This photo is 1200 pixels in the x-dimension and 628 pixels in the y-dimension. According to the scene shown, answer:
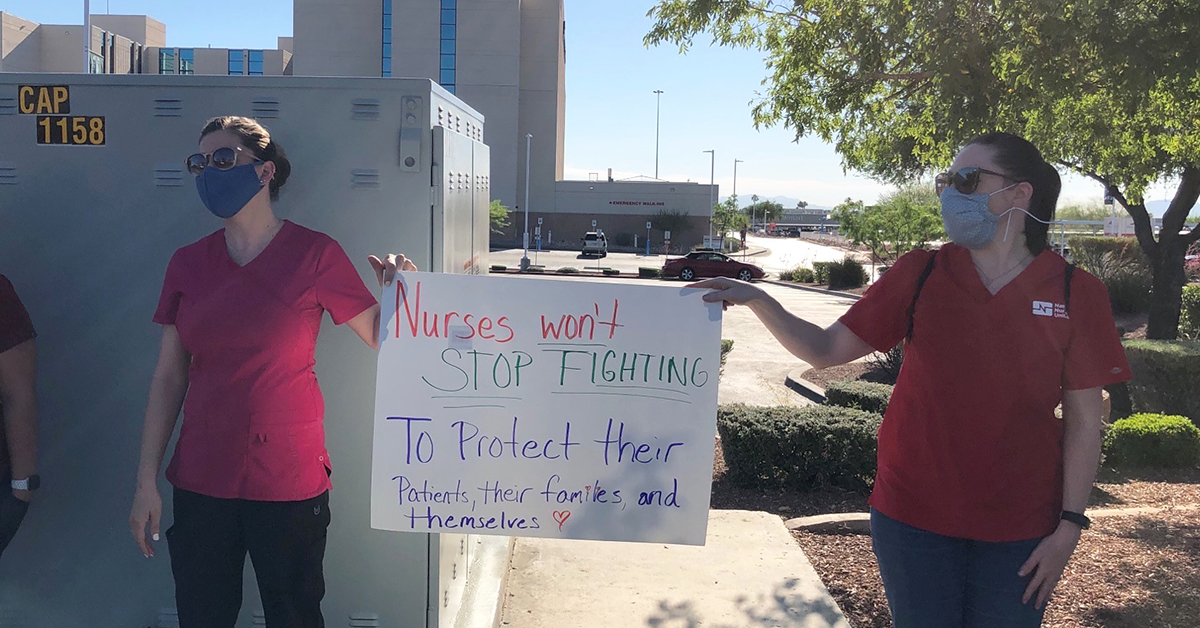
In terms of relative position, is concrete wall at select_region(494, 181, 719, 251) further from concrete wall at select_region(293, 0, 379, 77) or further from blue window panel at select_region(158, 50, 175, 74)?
blue window panel at select_region(158, 50, 175, 74)

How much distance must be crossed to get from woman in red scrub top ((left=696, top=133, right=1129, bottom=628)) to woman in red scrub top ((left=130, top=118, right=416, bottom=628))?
5.17 feet

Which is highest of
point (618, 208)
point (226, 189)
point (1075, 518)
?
point (618, 208)

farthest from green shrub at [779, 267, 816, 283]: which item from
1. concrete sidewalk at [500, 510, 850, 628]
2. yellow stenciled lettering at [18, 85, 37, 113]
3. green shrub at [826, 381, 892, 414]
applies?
yellow stenciled lettering at [18, 85, 37, 113]

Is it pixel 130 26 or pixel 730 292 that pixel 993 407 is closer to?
pixel 730 292

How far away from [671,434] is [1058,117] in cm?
445

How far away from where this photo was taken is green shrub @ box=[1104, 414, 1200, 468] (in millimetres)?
7711

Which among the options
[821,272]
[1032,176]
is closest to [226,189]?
[1032,176]

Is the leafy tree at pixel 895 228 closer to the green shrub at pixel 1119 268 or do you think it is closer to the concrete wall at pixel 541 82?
the green shrub at pixel 1119 268

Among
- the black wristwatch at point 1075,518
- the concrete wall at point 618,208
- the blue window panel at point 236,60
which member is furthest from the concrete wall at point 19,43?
the black wristwatch at point 1075,518

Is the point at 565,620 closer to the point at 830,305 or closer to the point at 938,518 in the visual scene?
the point at 938,518

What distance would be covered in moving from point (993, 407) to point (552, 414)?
1.26 m

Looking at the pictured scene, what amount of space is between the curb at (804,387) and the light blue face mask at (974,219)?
30.0 ft

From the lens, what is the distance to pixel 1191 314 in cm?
1906

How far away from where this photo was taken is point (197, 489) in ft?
8.34
